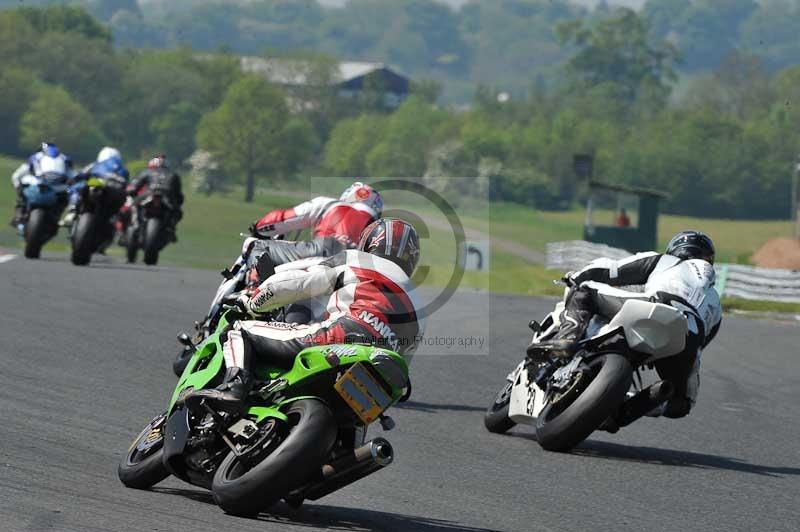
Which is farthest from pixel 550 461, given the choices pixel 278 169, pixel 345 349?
pixel 278 169

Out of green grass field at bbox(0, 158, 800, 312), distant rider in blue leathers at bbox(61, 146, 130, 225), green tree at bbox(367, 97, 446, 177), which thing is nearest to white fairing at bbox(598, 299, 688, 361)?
distant rider in blue leathers at bbox(61, 146, 130, 225)

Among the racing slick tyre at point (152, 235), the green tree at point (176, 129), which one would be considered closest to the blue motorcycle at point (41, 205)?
the racing slick tyre at point (152, 235)

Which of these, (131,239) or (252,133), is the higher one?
(131,239)

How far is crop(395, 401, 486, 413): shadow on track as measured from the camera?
10.9 metres

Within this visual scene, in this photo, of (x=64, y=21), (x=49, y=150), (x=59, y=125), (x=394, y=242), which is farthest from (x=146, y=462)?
(x=64, y=21)

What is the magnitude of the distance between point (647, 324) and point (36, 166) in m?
13.5

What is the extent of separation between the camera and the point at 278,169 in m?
91.7

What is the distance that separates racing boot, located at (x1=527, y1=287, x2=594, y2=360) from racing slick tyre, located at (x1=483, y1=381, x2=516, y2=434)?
55cm

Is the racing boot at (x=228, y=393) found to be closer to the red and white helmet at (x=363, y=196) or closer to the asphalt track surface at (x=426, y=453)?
the asphalt track surface at (x=426, y=453)

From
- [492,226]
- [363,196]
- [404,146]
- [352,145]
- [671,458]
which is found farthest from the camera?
[352,145]

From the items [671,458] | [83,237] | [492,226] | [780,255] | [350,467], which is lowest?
[492,226]

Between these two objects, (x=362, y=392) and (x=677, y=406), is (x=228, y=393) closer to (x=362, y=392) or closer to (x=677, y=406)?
(x=362, y=392)

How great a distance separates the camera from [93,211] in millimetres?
19719

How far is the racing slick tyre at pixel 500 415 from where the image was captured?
32.8 ft
